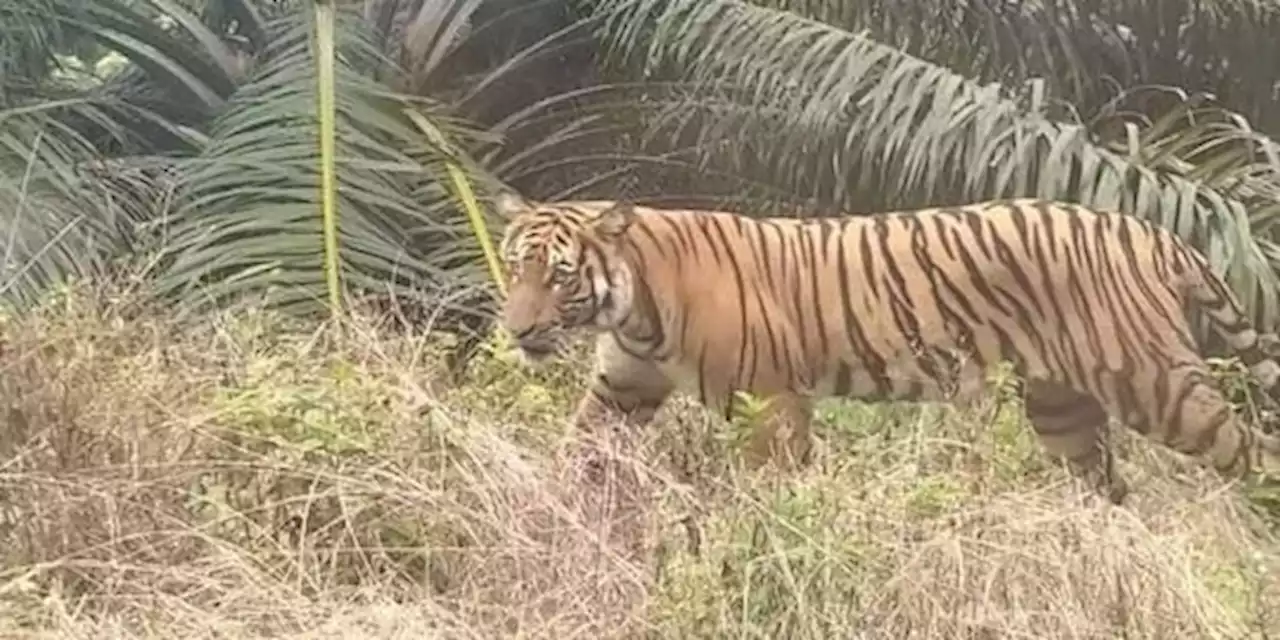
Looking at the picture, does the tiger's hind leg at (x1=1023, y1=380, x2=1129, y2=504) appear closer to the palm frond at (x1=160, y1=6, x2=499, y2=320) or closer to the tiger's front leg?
the tiger's front leg

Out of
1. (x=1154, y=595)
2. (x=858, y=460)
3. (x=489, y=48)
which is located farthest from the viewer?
(x=489, y=48)

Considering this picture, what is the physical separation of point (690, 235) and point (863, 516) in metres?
1.46

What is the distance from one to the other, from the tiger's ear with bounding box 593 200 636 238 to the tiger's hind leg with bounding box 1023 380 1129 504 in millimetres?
1035

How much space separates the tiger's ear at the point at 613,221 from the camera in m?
5.49

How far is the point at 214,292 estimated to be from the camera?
19.5ft

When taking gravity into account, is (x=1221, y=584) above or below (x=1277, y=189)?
below

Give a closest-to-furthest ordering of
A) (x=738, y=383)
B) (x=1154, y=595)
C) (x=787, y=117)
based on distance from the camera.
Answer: (x=1154, y=595) → (x=738, y=383) → (x=787, y=117)

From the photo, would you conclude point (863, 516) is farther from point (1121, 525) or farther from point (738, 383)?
point (738, 383)

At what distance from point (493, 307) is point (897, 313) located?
1.17 metres

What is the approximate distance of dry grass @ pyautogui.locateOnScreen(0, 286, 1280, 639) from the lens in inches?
161

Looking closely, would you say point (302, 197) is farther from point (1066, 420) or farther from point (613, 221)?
point (1066, 420)

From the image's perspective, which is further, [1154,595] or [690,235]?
[690,235]

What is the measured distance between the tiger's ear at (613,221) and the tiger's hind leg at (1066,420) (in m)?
1.03

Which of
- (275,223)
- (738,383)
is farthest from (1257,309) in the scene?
(275,223)
